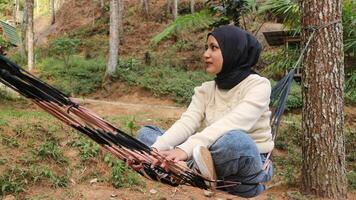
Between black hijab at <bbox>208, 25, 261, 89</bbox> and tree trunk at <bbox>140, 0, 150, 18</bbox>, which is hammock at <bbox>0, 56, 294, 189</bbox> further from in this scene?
tree trunk at <bbox>140, 0, 150, 18</bbox>

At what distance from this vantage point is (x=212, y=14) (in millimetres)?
6695

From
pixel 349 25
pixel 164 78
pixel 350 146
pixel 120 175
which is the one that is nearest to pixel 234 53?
pixel 120 175

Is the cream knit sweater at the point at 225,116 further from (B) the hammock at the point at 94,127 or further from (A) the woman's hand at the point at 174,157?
(B) the hammock at the point at 94,127

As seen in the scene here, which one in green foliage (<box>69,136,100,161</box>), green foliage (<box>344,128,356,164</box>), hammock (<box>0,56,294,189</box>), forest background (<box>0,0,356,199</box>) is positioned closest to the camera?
hammock (<box>0,56,294,189</box>)

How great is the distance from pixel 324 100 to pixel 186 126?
82.1 inches

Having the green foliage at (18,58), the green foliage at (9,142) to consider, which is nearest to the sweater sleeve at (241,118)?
the green foliage at (9,142)

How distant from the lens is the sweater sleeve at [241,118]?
6.30 feet

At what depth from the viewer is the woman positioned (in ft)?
6.19

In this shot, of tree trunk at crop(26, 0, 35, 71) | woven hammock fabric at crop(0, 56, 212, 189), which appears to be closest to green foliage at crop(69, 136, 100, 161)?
woven hammock fabric at crop(0, 56, 212, 189)

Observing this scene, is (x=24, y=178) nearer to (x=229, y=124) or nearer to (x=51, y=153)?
(x=51, y=153)

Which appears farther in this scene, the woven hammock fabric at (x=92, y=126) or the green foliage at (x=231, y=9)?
the green foliage at (x=231, y=9)

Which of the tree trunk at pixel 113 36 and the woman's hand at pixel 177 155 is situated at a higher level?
the woman's hand at pixel 177 155

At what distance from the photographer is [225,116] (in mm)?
2012

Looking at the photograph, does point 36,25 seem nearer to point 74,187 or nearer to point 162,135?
point 74,187
